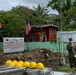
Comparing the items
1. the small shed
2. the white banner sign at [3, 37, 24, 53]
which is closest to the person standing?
the white banner sign at [3, 37, 24, 53]

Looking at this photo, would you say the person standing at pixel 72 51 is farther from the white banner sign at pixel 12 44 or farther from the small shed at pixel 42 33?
the small shed at pixel 42 33

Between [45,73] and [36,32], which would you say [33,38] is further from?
[45,73]

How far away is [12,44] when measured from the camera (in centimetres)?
3167

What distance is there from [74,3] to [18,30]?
14.5 meters

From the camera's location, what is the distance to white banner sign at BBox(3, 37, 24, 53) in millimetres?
30906

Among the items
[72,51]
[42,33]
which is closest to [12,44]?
[42,33]

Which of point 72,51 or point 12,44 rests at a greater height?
point 12,44

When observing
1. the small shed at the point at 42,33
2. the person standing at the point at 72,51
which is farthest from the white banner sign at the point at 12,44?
the person standing at the point at 72,51

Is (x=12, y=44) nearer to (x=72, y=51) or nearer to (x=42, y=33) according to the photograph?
(x=42, y=33)

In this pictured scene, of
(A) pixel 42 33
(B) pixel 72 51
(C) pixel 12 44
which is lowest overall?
(B) pixel 72 51

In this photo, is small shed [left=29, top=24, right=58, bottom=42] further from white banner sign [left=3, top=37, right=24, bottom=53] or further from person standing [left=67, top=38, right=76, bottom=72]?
person standing [left=67, top=38, right=76, bottom=72]

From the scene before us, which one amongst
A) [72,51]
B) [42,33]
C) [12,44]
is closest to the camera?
[72,51]

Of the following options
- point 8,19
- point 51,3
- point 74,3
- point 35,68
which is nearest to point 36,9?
point 51,3

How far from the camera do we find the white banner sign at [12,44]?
30906mm
